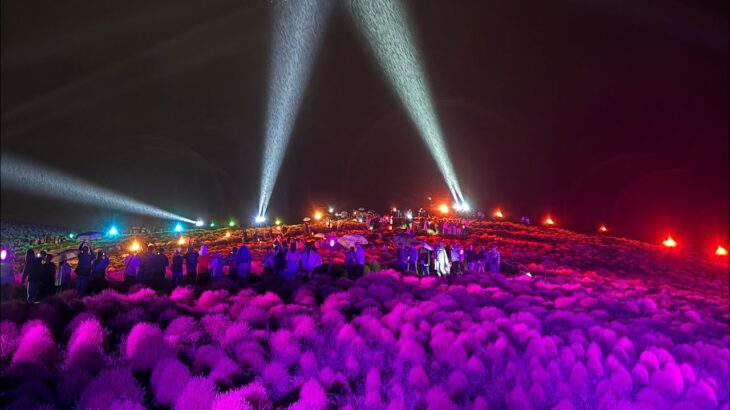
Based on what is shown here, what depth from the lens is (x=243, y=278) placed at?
480 inches

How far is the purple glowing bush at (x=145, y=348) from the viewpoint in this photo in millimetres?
6145

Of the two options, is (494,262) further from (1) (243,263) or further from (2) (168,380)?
(2) (168,380)

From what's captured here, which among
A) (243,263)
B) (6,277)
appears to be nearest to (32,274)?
(6,277)

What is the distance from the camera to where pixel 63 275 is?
10617mm

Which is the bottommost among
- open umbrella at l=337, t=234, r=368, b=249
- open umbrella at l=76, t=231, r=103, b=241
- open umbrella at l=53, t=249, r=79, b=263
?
open umbrella at l=53, t=249, r=79, b=263

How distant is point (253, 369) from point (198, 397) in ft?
4.55

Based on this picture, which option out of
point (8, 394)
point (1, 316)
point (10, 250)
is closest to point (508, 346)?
point (8, 394)

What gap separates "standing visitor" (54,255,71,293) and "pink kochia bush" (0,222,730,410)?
221 cm

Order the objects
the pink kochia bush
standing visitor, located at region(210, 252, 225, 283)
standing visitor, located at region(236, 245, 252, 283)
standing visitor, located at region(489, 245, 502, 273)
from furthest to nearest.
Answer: standing visitor, located at region(489, 245, 502, 273)
standing visitor, located at region(236, 245, 252, 283)
standing visitor, located at region(210, 252, 225, 283)
the pink kochia bush

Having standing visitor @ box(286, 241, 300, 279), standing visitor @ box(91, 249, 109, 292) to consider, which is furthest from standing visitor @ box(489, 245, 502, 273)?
standing visitor @ box(91, 249, 109, 292)

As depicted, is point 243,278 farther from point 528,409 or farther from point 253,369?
point 528,409

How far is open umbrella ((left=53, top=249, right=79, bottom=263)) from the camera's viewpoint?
34.7ft

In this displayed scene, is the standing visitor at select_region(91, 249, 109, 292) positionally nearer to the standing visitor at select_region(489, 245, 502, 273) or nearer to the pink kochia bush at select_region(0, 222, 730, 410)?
the pink kochia bush at select_region(0, 222, 730, 410)

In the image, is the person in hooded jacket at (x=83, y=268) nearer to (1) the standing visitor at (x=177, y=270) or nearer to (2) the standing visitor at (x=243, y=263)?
(1) the standing visitor at (x=177, y=270)
